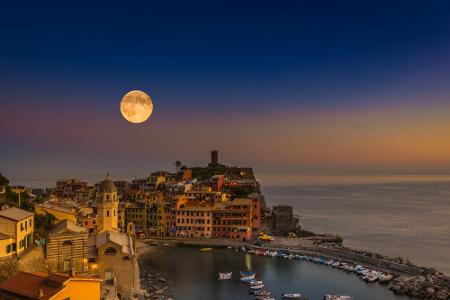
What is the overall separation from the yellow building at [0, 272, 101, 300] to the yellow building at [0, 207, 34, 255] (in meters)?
7.25

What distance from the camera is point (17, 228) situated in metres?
23.6

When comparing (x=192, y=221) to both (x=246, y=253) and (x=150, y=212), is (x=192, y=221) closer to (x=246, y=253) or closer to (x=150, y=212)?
(x=150, y=212)

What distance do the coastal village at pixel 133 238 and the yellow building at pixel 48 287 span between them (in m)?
0.04

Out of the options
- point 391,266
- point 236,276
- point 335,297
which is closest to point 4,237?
point 236,276

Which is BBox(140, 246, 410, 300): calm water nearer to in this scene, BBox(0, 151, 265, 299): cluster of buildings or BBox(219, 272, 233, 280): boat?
BBox(219, 272, 233, 280): boat

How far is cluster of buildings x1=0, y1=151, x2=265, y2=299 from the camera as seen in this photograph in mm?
24219

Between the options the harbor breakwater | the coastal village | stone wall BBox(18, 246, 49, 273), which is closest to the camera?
the coastal village

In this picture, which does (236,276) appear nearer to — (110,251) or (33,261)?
(110,251)

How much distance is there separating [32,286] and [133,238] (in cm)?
3086

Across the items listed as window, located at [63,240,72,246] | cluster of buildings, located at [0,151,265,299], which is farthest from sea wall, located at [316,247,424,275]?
window, located at [63,240,72,246]

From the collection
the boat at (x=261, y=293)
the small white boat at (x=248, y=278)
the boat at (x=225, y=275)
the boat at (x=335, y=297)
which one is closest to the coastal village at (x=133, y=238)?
the boat at (x=335, y=297)

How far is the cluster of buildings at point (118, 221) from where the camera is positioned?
24219mm

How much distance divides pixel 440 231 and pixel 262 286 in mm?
51452

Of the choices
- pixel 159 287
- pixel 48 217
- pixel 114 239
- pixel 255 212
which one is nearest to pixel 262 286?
pixel 159 287
